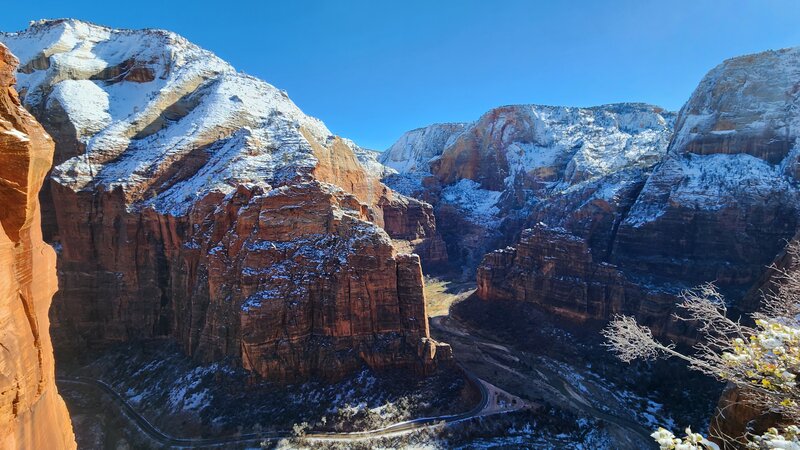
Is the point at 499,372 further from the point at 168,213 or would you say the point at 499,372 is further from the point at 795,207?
the point at 795,207

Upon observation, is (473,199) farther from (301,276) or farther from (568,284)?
(301,276)

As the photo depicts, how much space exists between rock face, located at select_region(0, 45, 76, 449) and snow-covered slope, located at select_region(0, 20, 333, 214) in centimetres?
4961

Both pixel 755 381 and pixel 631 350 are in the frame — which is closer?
pixel 755 381

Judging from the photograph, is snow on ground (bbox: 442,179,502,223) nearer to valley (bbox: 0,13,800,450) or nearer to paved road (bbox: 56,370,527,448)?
valley (bbox: 0,13,800,450)

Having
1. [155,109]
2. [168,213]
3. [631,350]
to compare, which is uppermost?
[155,109]

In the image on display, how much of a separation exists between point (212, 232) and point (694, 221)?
85.4 m

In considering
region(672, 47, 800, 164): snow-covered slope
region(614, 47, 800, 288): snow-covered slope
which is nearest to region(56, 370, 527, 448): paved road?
region(614, 47, 800, 288): snow-covered slope

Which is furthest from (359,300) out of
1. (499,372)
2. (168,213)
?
(168,213)

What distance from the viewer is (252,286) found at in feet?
149

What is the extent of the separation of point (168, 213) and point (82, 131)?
105 ft

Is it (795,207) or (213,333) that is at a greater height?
(795,207)

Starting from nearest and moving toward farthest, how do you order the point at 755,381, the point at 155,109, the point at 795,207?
the point at 755,381, the point at 795,207, the point at 155,109

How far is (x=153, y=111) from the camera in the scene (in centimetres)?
8219

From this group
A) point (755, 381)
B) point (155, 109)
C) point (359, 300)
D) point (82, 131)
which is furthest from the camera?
point (155, 109)
